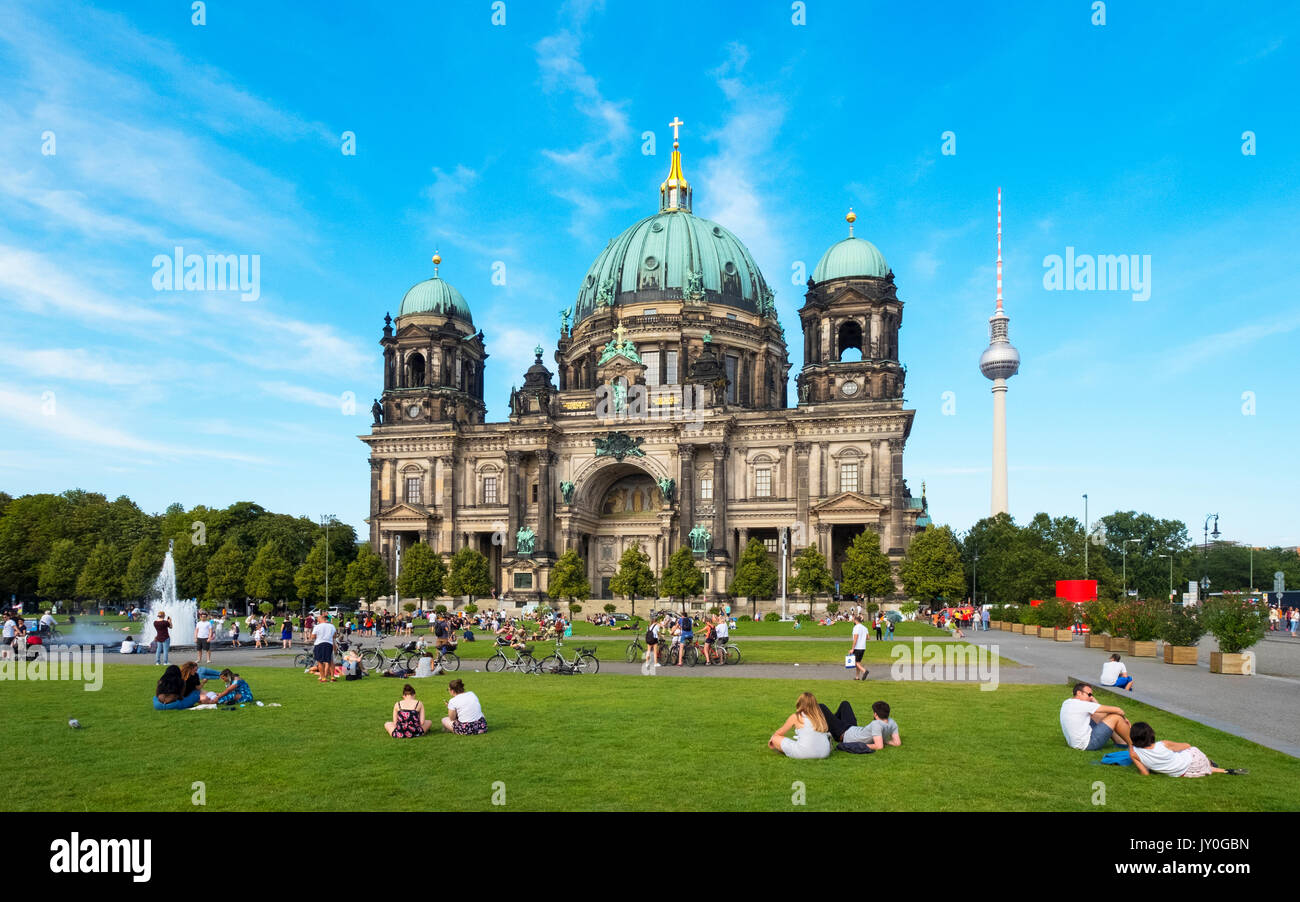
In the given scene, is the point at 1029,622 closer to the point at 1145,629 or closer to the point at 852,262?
the point at 1145,629

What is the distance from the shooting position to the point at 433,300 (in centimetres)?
9006

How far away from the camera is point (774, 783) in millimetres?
11531

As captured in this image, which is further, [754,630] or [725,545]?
[725,545]

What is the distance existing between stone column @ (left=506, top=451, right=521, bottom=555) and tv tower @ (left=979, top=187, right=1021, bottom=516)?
6904cm

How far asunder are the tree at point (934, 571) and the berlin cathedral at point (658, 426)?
16.6 feet

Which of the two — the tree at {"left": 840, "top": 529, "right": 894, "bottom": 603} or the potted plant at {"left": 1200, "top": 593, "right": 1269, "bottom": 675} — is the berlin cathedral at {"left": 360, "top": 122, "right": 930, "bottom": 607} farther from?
the potted plant at {"left": 1200, "top": 593, "right": 1269, "bottom": 675}

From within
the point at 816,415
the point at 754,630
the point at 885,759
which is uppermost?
the point at 816,415

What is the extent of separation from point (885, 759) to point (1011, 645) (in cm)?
3288

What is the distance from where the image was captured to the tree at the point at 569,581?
7312 cm

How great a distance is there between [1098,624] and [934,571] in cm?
2619

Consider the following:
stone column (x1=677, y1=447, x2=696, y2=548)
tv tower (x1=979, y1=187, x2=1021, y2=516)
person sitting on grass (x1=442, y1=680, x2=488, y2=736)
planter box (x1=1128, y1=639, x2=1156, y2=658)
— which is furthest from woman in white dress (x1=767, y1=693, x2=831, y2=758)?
tv tower (x1=979, y1=187, x2=1021, y2=516)

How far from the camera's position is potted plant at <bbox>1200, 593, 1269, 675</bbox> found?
2681cm
